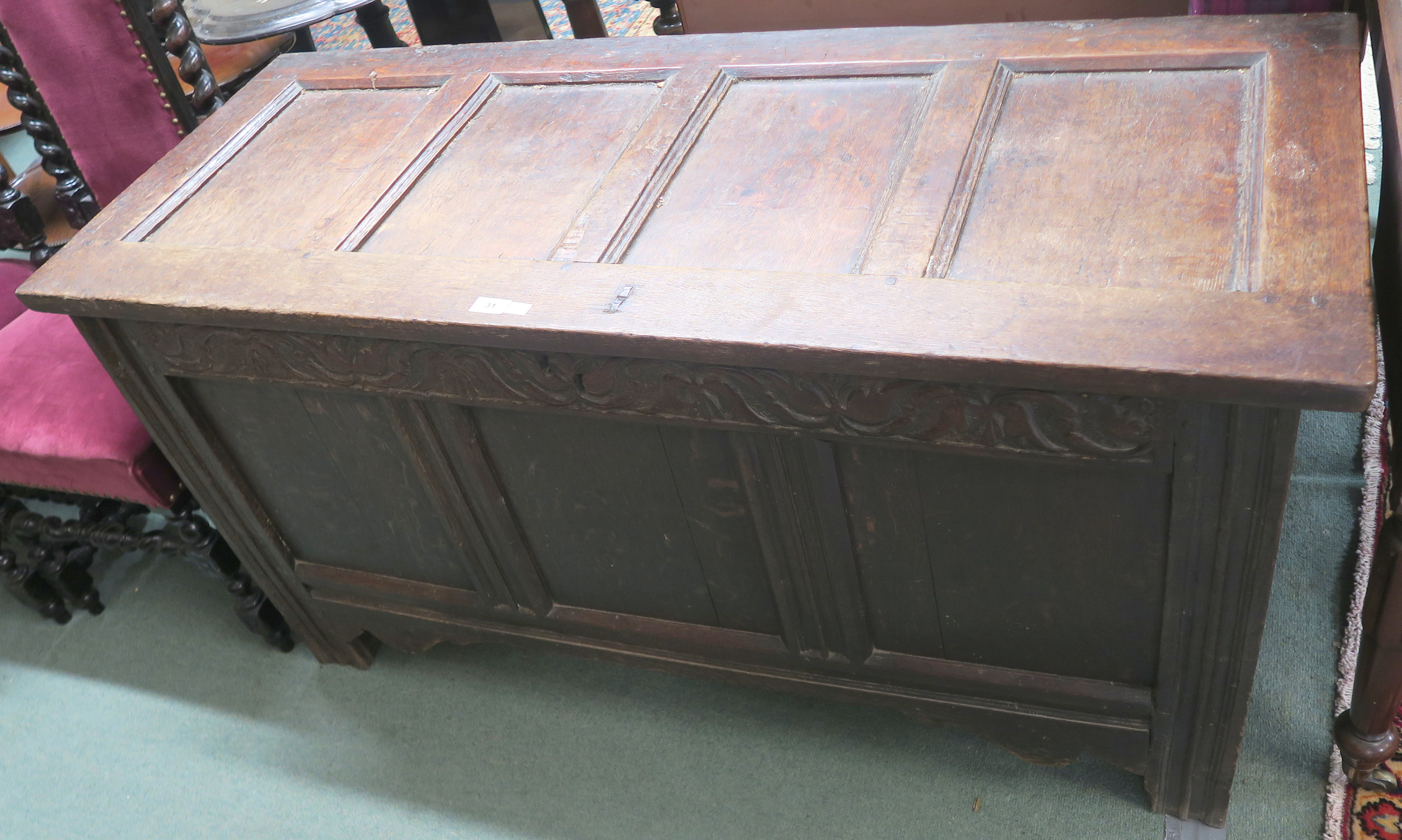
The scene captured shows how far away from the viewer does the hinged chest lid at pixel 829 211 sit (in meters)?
0.95

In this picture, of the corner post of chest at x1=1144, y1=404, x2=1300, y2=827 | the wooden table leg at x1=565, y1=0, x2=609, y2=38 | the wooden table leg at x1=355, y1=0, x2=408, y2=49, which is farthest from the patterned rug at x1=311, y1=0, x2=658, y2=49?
the corner post of chest at x1=1144, y1=404, x2=1300, y2=827

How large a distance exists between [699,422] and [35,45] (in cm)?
134

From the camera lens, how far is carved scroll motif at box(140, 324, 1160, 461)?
1002 millimetres

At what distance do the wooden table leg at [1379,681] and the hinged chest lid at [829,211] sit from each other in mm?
379

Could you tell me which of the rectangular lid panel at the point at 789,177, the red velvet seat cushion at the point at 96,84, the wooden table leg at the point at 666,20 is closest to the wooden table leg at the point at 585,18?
the wooden table leg at the point at 666,20

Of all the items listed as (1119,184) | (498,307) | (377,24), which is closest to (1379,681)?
(1119,184)

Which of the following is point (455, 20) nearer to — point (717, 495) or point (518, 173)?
point (518, 173)

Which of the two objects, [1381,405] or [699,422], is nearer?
[699,422]

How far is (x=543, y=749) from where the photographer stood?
172cm

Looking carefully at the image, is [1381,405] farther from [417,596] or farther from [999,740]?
→ [417,596]

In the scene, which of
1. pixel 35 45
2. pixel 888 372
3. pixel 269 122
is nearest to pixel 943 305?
pixel 888 372

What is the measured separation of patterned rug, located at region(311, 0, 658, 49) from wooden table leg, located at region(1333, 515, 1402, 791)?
2411 millimetres

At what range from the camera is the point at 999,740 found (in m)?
1.41

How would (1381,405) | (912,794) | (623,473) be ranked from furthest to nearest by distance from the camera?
(1381,405), (912,794), (623,473)
